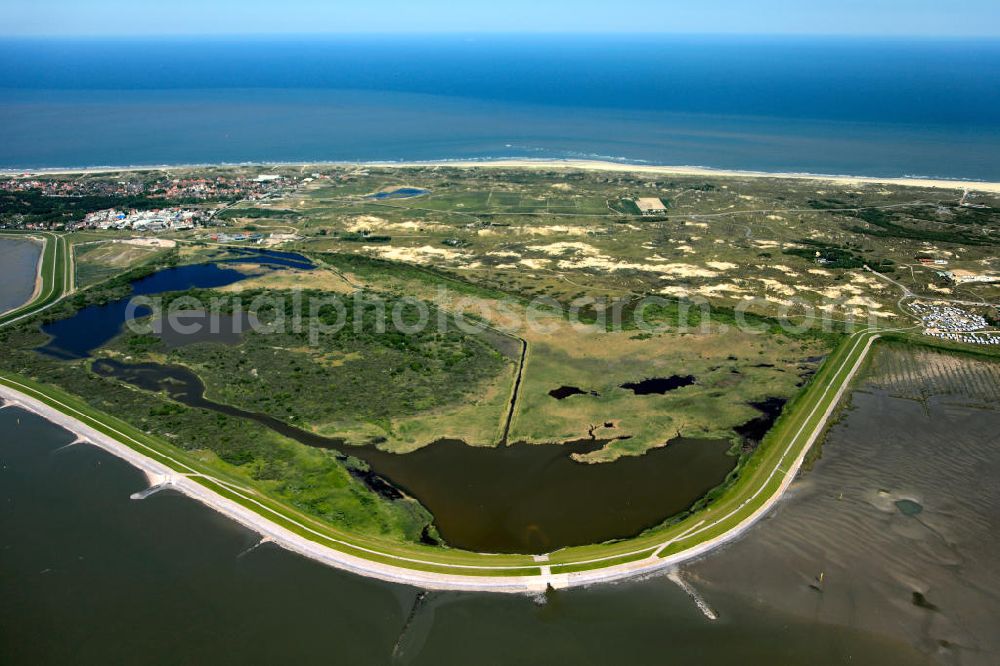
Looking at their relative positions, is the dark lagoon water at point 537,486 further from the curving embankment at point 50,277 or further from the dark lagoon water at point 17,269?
the dark lagoon water at point 17,269

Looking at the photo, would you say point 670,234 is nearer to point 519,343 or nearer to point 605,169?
point 519,343

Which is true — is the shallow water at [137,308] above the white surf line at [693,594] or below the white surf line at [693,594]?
above

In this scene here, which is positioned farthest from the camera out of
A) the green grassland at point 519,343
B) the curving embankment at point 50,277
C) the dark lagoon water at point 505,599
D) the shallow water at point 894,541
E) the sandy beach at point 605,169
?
the sandy beach at point 605,169

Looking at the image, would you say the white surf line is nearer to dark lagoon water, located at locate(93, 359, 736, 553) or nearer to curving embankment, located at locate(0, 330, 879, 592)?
curving embankment, located at locate(0, 330, 879, 592)

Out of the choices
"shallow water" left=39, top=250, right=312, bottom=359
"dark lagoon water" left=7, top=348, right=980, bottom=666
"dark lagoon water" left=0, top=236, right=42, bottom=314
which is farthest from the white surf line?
"dark lagoon water" left=0, top=236, right=42, bottom=314

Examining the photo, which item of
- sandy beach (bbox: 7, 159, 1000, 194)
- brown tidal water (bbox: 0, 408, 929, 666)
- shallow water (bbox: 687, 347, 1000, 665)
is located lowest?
brown tidal water (bbox: 0, 408, 929, 666)

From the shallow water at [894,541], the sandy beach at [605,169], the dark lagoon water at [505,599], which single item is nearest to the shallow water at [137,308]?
the dark lagoon water at [505,599]

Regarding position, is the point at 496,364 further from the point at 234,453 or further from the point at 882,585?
the point at 882,585
